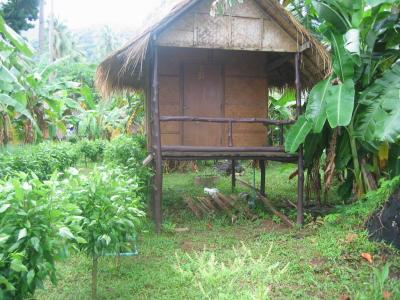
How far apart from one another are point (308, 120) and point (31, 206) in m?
4.58

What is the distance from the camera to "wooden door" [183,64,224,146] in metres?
8.06

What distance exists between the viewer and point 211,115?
812 centimetres

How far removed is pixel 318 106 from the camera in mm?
6016

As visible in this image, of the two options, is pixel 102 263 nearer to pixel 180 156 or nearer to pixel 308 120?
pixel 180 156

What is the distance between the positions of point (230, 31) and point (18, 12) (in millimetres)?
5416

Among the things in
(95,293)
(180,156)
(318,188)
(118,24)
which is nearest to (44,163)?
(180,156)

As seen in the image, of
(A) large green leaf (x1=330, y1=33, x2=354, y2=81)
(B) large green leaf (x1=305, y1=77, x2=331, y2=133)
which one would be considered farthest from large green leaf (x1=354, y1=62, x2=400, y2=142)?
(B) large green leaf (x1=305, y1=77, x2=331, y2=133)

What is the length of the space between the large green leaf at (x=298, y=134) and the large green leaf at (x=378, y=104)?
716 mm

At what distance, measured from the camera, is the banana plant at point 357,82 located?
573 centimetres

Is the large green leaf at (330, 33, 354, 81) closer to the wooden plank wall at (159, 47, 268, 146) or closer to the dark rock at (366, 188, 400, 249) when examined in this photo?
the dark rock at (366, 188, 400, 249)

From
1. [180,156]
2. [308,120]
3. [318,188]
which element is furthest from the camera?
[318,188]

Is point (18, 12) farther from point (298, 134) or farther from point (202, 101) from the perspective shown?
point (298, 134)

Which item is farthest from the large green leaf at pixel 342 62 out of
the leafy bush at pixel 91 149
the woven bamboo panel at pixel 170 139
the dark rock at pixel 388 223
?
the leafy bush at pixel 91 149

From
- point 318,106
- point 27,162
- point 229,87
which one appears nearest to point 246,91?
point 229,87
